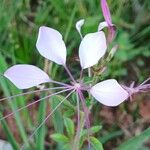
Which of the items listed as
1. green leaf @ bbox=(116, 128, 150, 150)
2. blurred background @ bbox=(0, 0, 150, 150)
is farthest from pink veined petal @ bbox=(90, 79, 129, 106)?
blurred background @ bbox=(0, 0, 150, 150)

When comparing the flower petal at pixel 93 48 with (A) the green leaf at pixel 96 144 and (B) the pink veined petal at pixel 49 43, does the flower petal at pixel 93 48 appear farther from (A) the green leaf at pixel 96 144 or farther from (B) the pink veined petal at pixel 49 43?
(A) the green leaf at pixel 96 144

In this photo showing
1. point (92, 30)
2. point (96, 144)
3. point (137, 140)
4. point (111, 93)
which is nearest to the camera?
point (111, 93)

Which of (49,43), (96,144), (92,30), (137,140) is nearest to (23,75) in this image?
(49,43)

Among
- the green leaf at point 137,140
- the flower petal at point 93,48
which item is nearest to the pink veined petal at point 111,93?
the flower petal at point 93,48

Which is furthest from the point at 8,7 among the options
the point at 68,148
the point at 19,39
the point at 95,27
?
the point at 68,148

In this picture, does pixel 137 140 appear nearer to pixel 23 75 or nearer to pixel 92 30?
pixel 23 75
